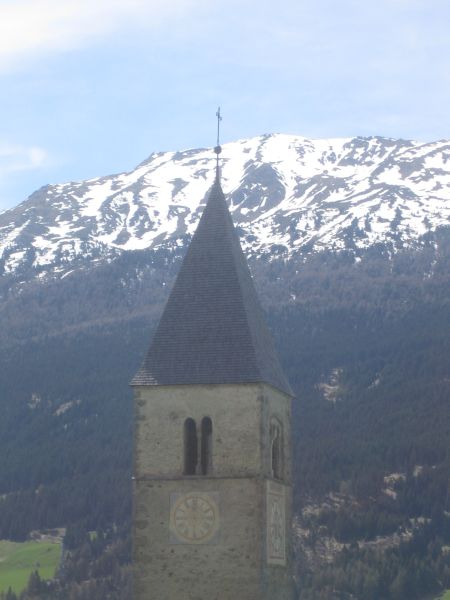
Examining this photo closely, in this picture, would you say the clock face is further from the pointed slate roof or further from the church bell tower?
the pointed slate roof

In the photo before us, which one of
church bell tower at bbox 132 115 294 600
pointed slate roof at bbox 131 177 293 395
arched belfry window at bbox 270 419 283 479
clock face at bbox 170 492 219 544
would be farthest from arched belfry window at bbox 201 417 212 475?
arched belfry window at bbox 270 419 283 479

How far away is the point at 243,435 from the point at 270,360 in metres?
3.87

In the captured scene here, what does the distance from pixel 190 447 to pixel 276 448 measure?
3.72m

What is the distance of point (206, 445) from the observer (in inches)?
2191

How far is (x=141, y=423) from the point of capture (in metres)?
56.0

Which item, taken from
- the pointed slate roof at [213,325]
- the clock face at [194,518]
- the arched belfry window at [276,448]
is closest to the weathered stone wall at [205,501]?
the clock face at [194,518]

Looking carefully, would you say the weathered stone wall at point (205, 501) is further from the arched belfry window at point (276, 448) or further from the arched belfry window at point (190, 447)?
the arched belfry window at point (276, 448)

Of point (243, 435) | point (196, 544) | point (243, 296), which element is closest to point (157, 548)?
point (196, 544)

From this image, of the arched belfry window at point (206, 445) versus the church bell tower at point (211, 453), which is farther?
the arched belfry window at point (206, 445)

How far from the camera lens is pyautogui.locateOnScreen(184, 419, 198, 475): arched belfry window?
55.5m

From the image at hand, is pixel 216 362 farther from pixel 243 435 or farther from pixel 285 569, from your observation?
pixel 285 569

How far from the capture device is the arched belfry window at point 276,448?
2250 inches

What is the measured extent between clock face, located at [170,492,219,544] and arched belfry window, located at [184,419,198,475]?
1.11 meters

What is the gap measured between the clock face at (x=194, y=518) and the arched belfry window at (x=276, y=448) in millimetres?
3391
